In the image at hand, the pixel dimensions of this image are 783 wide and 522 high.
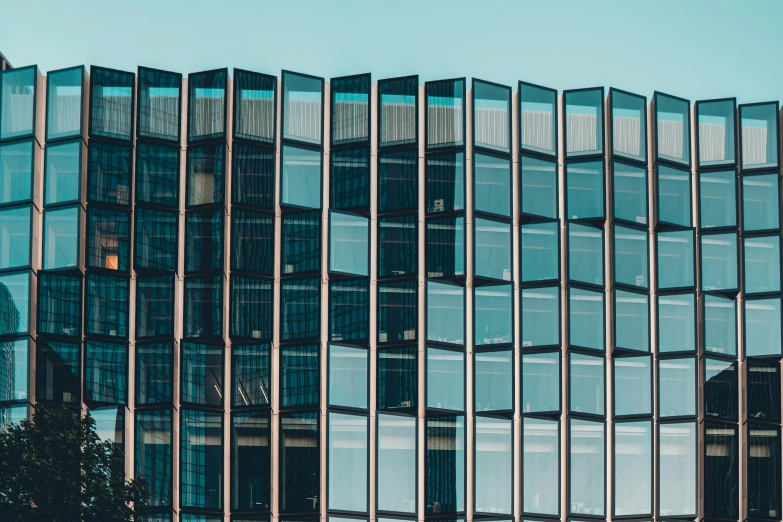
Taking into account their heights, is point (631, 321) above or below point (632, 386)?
above

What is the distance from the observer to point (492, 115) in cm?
6138

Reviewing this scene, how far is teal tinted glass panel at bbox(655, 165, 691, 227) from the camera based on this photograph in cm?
6150

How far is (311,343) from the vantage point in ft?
194

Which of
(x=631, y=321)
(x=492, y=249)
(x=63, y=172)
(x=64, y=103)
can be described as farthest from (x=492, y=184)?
(x=64, y=103)

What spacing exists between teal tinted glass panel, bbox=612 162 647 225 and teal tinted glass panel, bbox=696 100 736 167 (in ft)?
8.88

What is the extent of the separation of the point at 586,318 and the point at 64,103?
23.2 metres

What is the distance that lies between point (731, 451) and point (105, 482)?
25.9 m

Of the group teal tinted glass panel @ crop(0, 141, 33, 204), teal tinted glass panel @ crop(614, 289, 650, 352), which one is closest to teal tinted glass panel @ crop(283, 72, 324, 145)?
teal tinted glass panel @ crop(0, 141, 33, 204)

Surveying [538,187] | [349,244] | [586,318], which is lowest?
[586,318]

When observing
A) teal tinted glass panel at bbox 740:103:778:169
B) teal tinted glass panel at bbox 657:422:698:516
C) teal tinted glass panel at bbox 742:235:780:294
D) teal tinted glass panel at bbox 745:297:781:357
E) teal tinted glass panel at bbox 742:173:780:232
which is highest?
teal tinted glass panel at bbox 740:103:778:169

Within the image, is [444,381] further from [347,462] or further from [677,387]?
[677,387]

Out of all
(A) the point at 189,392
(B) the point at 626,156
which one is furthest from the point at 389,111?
(A) the point at 189,392

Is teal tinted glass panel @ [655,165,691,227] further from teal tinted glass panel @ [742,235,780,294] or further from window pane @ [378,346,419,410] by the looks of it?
window pane @ [378,346,419,410]

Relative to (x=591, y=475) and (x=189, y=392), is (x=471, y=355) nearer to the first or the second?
(x=591, y=475)
